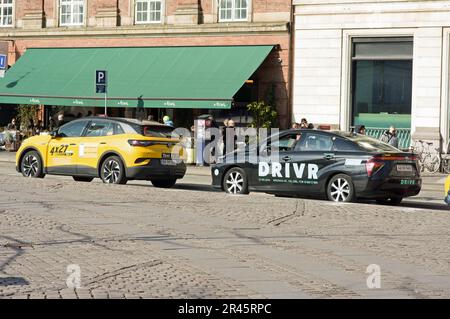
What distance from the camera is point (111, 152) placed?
68.4ft

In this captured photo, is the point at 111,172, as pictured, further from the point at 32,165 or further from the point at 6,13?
the point at 6,13

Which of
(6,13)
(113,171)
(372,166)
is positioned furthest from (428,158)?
(6,13)

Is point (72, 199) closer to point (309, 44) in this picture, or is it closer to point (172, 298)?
point (172, 298)

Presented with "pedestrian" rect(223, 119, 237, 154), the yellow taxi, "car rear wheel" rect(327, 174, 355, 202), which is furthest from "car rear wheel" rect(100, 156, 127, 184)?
"pedestrian" rect(223, 119, 237, 154)

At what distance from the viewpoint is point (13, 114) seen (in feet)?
133

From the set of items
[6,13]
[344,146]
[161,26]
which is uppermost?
[6,13]

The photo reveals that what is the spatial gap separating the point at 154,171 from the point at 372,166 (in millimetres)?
5161

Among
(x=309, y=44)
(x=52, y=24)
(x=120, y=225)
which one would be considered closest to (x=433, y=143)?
(x=309, y=44)

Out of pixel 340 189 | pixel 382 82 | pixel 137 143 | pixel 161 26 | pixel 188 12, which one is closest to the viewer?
pixel 340 189

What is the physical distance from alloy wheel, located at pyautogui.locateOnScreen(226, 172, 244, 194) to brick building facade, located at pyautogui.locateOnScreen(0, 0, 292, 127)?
14413 mm

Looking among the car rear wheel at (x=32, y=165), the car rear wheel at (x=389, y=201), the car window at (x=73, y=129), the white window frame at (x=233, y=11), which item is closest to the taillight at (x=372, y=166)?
the car rear wheel at (x=389, y=201)

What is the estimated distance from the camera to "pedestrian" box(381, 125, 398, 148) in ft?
97.5

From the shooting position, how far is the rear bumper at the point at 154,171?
2050 centimetres

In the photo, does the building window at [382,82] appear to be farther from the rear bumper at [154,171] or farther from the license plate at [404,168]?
the license plate at [404,168]
